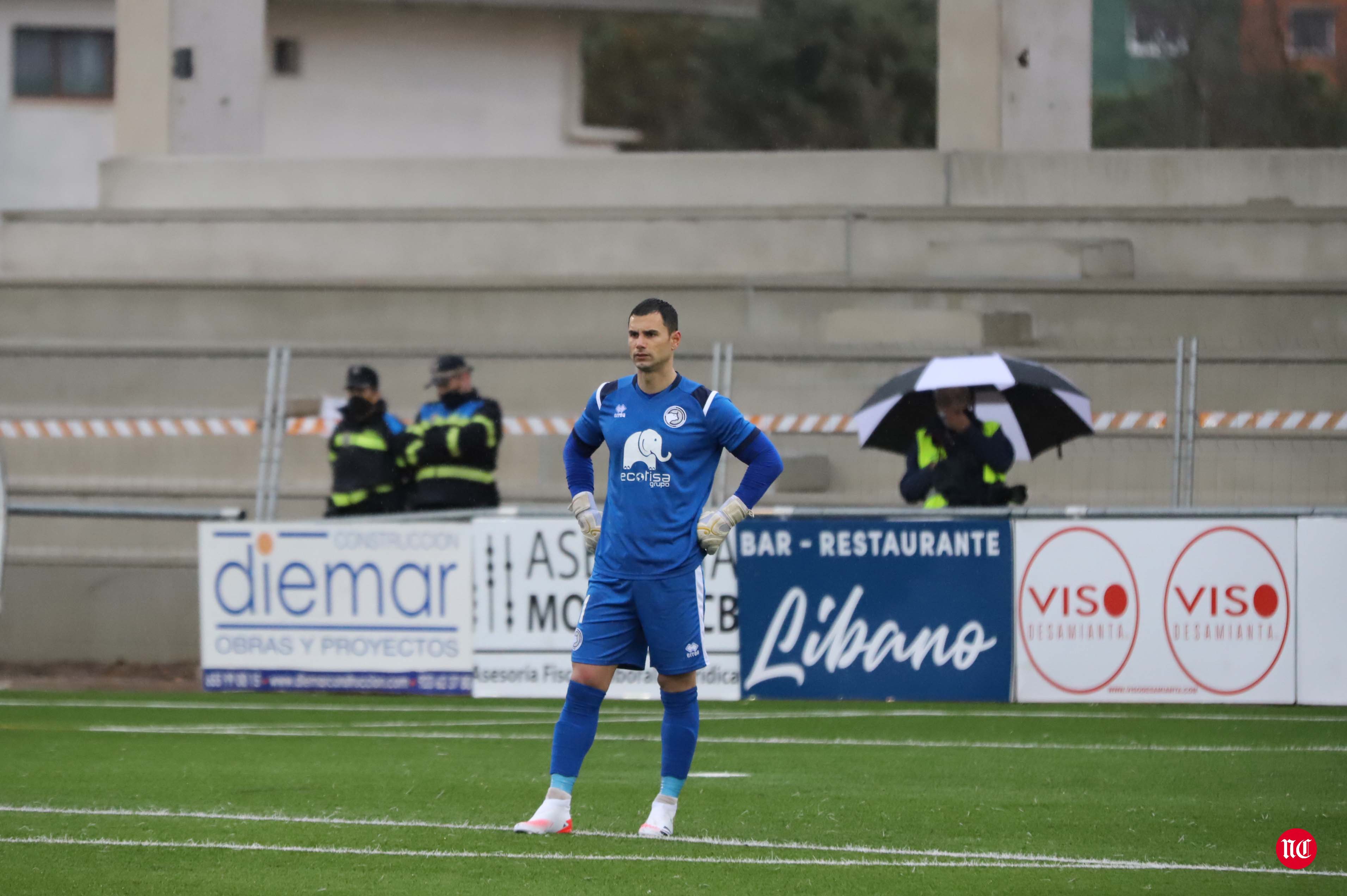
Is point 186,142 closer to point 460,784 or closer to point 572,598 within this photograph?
point 572,598

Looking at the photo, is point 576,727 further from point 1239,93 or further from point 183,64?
point 1239,93

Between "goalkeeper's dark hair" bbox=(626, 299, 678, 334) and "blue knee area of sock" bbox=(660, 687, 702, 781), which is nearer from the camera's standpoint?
"goalkeeper's dark hair" bbox=(626, 299, 678, 334)

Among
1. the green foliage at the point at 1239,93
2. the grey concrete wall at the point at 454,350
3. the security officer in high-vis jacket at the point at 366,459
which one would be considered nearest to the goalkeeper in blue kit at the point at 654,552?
the security officer in high-vis jacket at the point at 366,459

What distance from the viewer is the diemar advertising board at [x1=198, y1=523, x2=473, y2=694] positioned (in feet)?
40.4

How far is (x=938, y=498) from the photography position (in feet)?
39.7

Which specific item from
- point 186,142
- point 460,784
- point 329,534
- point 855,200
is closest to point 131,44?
point 186,142

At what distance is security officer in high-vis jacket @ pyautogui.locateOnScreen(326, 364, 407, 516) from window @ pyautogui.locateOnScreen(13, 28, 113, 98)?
942 inches

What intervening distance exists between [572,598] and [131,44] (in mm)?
11713

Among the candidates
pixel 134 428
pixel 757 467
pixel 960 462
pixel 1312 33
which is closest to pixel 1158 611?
pixel 960 462

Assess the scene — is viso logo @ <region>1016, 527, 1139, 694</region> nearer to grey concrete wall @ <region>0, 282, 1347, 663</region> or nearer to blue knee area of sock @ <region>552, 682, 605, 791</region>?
grey concrete wall @ <region>0, 282, 1347, 663</region>

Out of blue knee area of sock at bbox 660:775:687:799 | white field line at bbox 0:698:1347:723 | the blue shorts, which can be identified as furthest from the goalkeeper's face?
white field line at bbox 0:698:1347:723

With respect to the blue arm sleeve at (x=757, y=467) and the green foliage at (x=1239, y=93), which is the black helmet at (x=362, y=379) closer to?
the blue arm sleeve at (x=757, y=467)

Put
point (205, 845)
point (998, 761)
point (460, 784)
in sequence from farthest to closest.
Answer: point (998, 761) < point (460, 784) < point (205, 845)

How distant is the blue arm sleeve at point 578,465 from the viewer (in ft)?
24.4
